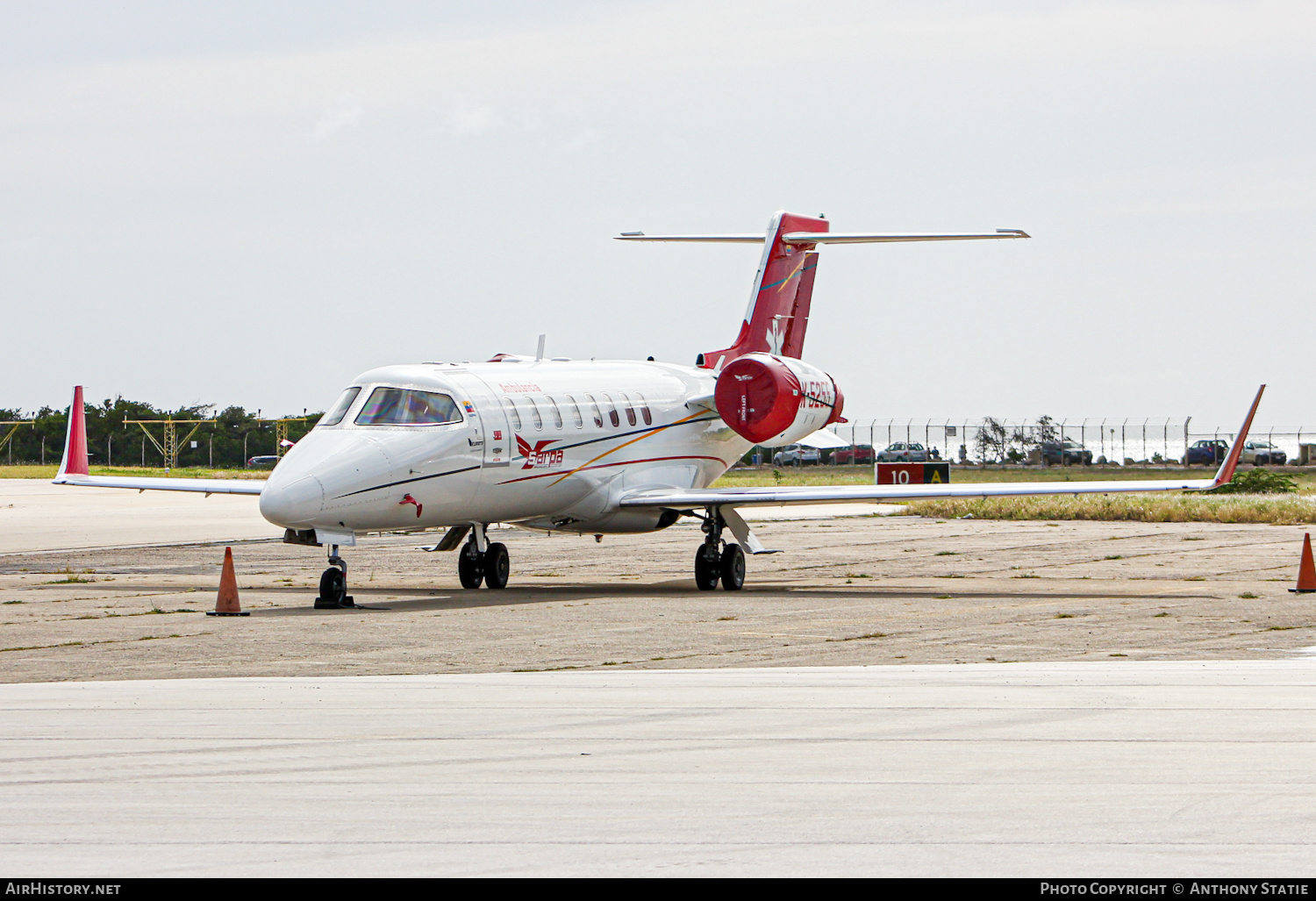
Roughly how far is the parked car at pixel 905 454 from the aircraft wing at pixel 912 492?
53956 mm

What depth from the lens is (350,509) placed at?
59.7 feet

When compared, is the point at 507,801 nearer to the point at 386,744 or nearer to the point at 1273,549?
the point at 386,744

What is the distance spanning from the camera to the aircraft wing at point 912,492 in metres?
20.0

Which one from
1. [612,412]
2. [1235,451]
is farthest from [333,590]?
[1235,451]

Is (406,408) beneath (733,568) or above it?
above

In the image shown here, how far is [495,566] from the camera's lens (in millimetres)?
22219

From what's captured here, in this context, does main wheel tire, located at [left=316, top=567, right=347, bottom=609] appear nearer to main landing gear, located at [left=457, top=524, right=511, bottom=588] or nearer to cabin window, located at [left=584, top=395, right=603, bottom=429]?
main landing gear, located at [left=457, top=524, right=511, bottom=588]

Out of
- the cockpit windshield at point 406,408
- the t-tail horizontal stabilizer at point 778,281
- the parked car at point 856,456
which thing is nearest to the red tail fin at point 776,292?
the t-tail horizontal stabilizer at point 778,281

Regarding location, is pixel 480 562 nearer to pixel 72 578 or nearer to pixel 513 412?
pixel 513 412

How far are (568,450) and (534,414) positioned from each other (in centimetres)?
79

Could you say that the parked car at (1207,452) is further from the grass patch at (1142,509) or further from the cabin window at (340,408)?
the cabin window at (340,408)

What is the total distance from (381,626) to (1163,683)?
8066 mm
